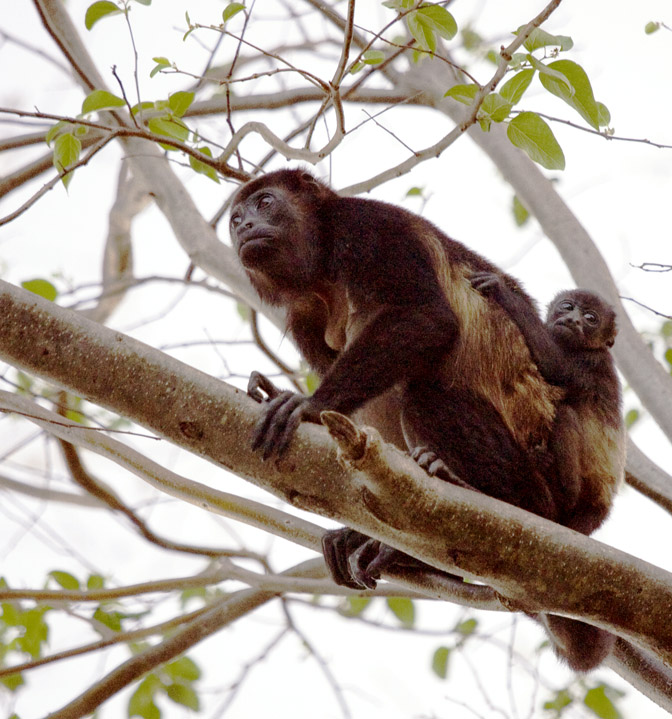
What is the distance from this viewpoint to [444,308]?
331cm

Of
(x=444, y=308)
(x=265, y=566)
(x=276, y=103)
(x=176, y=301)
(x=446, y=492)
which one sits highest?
(x=276, y=103)

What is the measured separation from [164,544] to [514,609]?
6.77 ft

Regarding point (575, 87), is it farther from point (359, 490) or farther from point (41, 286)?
point (41, 286)

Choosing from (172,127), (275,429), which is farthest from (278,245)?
(275,429)

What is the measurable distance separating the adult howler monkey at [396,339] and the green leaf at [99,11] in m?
1.20

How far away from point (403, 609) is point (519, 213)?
256 cm

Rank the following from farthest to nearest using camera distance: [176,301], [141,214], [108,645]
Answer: [141,214], [176,301], [108,645]

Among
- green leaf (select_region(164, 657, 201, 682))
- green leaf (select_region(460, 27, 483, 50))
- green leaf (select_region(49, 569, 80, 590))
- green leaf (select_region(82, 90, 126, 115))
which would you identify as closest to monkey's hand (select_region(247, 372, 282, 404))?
green leaf (select_region(82, 90, 126, 115))

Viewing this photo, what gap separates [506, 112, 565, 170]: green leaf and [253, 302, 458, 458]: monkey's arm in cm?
83

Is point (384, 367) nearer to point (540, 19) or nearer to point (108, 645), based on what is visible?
point (540, 19)

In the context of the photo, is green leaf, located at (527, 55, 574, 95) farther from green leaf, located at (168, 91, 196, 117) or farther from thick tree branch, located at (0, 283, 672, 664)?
green leaf, located at (168, 91, 196, 117)

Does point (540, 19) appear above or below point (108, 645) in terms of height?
above

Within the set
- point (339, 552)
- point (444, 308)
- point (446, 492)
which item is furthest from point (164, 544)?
point (446, 492)

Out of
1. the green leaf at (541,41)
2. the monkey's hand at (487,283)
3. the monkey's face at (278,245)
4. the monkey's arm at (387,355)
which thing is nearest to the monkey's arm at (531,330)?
the monkey's hand at (487,283)
